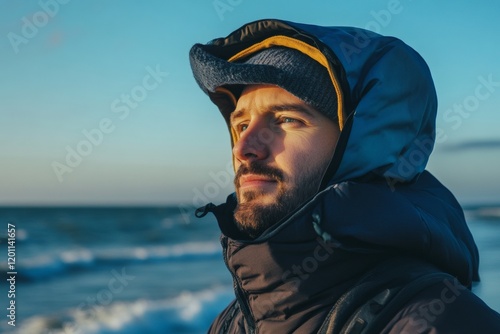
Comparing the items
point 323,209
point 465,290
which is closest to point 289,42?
point 323,209

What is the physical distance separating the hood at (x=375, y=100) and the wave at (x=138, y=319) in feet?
23.6

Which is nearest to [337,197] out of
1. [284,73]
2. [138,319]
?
[284,73]

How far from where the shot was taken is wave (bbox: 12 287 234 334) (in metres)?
8.79

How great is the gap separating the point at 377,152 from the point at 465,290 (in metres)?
0.41

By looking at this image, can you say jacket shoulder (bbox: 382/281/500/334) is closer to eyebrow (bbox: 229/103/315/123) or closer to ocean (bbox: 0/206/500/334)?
eyebrow (bbox: 229/103/315/123)

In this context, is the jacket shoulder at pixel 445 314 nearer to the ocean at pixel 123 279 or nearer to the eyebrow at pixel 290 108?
the eyebrow at pixel 290 108

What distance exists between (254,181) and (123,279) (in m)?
11.8

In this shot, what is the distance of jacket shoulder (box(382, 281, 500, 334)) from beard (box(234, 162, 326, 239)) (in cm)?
50

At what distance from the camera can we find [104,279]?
533 inches

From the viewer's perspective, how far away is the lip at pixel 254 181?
1944 mm

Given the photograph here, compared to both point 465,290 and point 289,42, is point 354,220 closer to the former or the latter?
point 465,290

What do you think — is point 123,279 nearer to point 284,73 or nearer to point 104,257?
point 104,257

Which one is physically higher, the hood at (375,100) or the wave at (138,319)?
the hood at (375,100)

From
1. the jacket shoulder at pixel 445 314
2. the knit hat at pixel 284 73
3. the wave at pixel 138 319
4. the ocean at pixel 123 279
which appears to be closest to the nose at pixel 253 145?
the knit hat at pixel 284 73
